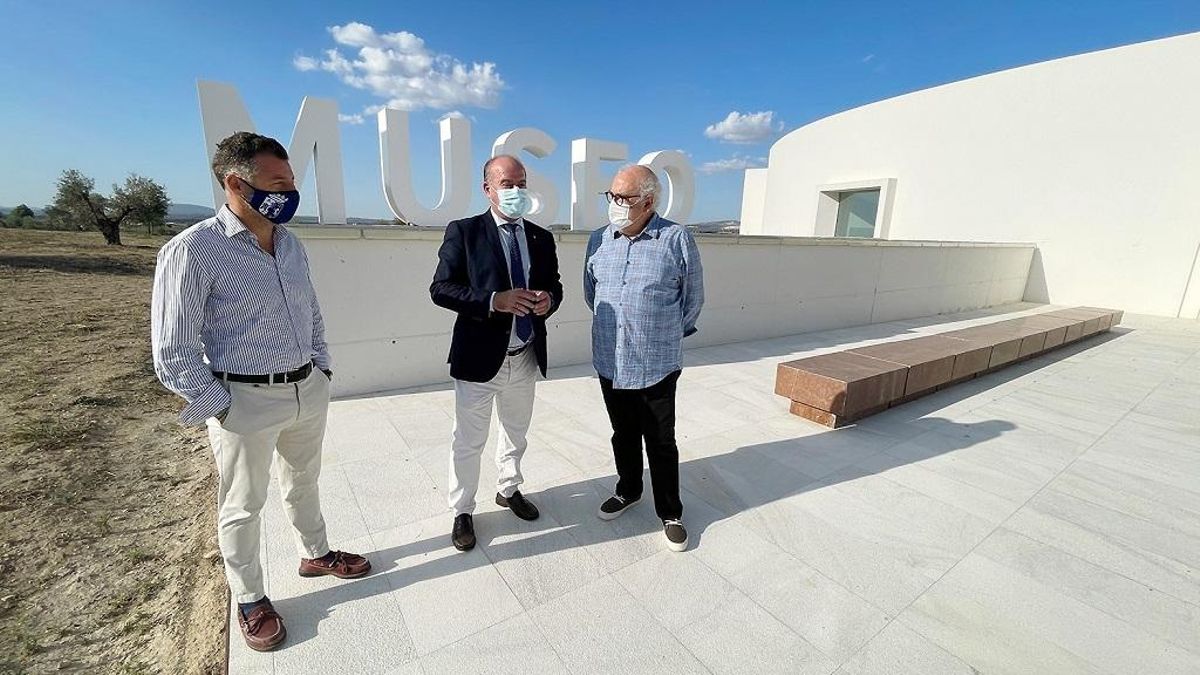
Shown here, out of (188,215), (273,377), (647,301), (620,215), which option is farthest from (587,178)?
(188,215)

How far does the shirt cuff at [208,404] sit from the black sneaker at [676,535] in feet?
7.06

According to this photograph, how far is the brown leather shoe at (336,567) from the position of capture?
91.7 inches

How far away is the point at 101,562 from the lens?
2637mm

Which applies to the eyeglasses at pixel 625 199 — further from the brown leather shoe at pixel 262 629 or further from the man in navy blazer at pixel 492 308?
the brown leather shoe at pixel 262 629

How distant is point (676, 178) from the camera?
295 inches

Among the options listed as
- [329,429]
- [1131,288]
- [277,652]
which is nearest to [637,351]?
[277,652]

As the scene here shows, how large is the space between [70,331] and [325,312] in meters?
6.74

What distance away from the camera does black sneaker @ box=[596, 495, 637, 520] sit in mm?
2918

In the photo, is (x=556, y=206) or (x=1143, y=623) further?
(x=556, y=206)

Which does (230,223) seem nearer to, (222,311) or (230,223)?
(230,223)

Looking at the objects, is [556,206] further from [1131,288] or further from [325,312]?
[1131,288]

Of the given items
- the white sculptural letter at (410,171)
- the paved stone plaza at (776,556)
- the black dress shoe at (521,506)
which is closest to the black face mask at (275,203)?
the paved stone plaza at (776,556)

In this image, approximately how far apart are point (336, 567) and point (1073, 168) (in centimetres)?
1879

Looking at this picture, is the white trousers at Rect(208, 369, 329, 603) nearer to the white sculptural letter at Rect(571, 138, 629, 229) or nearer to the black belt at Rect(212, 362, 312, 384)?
the black belt at Rect(212, 362, 312, 384)
